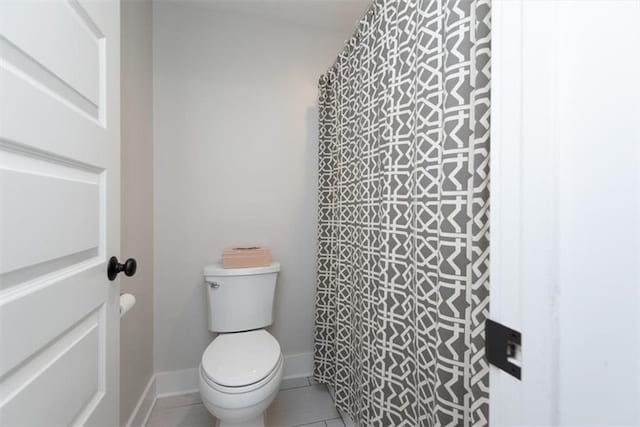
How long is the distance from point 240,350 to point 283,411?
0.52 m

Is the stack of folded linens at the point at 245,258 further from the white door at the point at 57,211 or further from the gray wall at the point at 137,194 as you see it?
the white door at the point at 57,211

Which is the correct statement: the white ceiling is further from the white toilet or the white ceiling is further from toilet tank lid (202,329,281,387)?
toilet tank lid (202,329,281,387)

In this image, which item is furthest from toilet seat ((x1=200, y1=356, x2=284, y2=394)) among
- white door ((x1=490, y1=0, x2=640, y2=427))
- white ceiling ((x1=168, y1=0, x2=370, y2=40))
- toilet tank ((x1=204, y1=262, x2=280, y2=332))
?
white ceiling ((x1=168, y1=0, x2=370, y2=40))

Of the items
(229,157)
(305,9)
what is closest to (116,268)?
(229,157)

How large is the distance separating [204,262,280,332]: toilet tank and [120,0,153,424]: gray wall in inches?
13.4

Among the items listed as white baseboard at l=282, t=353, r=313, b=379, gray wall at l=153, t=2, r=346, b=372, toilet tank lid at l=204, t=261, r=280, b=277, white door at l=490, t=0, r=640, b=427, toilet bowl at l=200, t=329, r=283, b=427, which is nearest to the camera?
white door at l=490, t=0, r=640, b=427

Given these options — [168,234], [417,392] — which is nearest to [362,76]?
[417,392]

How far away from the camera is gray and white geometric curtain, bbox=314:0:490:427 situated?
0.61m

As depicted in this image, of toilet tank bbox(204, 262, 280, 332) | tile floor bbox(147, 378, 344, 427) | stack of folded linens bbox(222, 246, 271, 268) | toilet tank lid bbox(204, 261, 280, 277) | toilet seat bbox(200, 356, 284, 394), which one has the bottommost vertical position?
tile floor bbox(147, 378, 344, 427)

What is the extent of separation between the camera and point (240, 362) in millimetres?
1183

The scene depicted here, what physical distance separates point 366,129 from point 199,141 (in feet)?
3.63

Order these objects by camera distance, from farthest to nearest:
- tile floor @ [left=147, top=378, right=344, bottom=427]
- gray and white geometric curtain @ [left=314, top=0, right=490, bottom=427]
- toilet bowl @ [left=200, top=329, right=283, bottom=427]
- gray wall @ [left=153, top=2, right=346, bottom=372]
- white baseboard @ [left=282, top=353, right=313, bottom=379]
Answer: white baseboard @ [left=282, top=353, right=313, bottom=379] → gray wall @ [left=153, top=2, right=346, bottom=372] → tile floor @ [left=147, top=378, right=344, bottom=427] → toilet bowl @ [left=200, top=329, right=283, bottom=427] → gray and white geometric curtain @ [left=314, top=0, right=490, bottom=427]

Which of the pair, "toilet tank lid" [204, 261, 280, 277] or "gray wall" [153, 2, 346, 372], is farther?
"gray wall" [153, 2, 346, 372]

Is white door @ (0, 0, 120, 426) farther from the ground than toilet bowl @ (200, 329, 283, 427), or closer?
farther from the ground
